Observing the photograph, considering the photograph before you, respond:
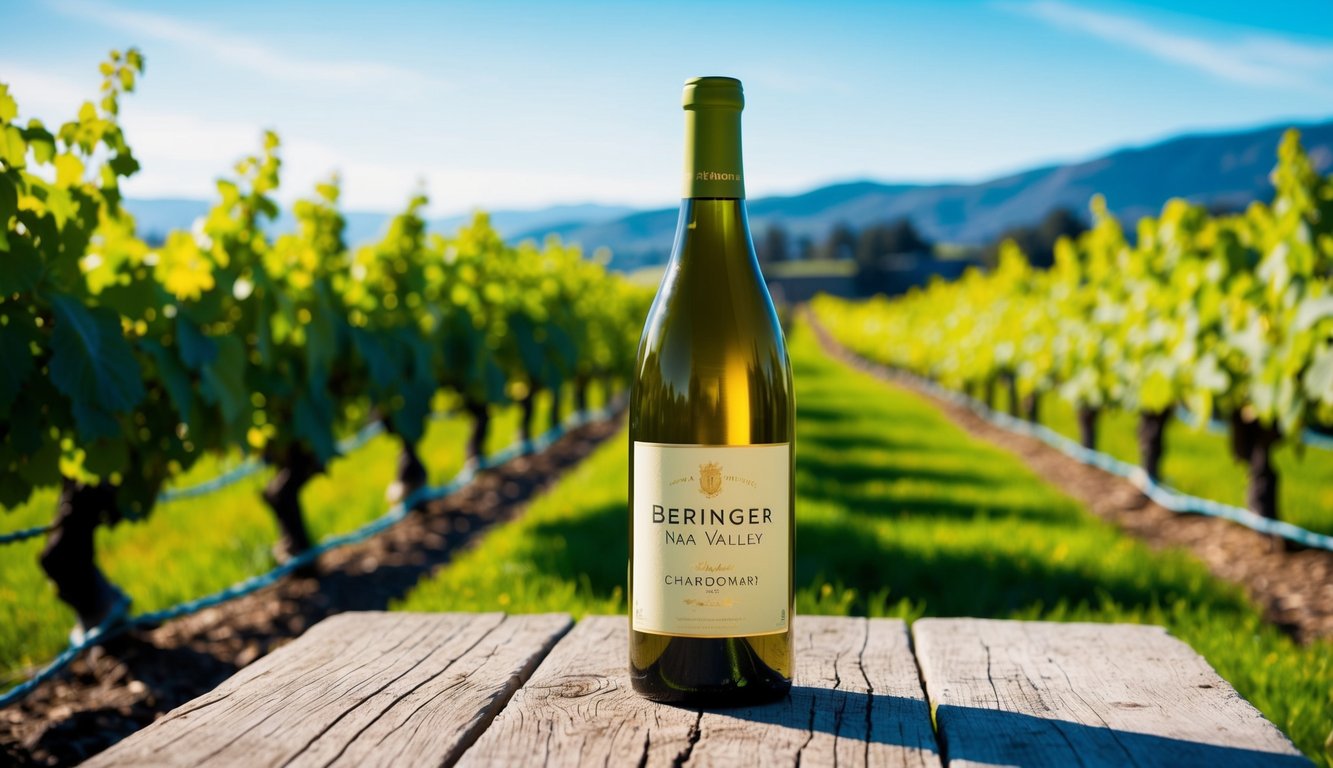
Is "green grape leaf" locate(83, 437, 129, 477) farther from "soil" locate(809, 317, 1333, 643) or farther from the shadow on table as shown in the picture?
"soil" locate(809, 317, 1333, 643)

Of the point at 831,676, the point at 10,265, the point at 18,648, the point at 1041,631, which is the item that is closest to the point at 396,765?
the point at 831,676

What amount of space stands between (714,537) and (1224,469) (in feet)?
32.0

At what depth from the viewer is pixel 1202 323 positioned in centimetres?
680

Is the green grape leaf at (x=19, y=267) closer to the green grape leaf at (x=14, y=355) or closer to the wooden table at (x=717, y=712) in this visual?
the green grape leaf at (x=14, y=355)

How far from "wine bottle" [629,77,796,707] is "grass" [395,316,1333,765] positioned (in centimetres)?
175

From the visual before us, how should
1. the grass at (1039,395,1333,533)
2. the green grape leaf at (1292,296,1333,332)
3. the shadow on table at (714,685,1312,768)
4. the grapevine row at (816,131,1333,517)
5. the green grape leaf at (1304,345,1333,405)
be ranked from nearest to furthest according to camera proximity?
1. the shadow on table at (714,685,1312,768)
2. the green grape leaf at (1304,345,1333,405)
3. the green grape leaf at (1292,296,1333,332)
4. the grapevine row at (816,131,1333,517)
5. the grass at (1039,395,1333,533)

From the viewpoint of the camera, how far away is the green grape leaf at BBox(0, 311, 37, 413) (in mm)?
2842

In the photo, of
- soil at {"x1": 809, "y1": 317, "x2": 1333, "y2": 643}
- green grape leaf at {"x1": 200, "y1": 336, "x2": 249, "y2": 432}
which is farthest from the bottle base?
soil at {"x1": 809, "y1": 317, "x2": 1333, "y2": 643}

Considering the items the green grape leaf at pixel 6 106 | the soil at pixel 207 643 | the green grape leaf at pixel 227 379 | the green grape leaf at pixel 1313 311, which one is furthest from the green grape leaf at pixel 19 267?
the green grape leaf at pixel 1313 311

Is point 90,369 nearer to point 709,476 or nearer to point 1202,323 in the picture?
point 709,476

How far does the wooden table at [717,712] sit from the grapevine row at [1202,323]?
381cm

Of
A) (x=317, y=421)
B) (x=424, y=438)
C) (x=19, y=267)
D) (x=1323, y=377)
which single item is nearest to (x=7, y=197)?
(x=19, y=267)

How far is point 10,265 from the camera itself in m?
2.81

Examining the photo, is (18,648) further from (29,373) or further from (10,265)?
(10,265)
